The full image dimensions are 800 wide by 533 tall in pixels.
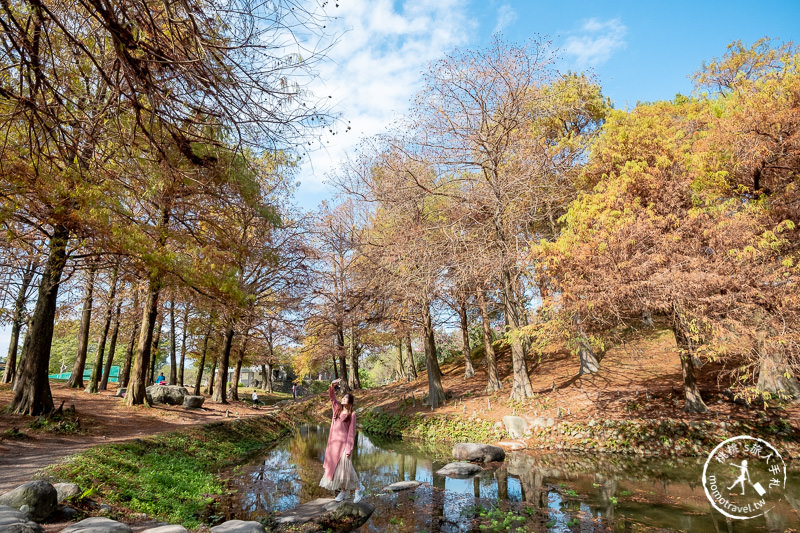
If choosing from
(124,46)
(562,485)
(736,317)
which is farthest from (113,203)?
(736,317)

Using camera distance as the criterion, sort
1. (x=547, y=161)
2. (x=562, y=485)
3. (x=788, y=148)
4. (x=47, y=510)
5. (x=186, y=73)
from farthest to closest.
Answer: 1. (x=547, y=161)
2. (x=788, y=148)
3. (x=562, y=485)
4. (x=47, y=510)
5. (x=186, y=73)

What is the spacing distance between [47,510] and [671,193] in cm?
1443

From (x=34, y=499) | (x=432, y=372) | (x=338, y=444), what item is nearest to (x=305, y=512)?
(x=338, y=444)

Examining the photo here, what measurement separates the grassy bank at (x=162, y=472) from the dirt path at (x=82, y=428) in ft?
2.21

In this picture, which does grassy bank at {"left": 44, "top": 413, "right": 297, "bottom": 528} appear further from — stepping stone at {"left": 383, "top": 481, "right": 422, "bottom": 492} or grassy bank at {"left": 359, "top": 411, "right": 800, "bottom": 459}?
grassy bank at {"left": 359, "top": 411, "right": 800, "bottom": 459}

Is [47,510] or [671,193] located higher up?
[671,193]

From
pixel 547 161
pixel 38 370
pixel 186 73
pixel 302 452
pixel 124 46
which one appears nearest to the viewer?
pixel 124 46

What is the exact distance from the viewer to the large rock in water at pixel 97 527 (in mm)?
4481

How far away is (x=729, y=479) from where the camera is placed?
877cm

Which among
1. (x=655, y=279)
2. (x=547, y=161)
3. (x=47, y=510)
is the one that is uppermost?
(x=547, y=161)

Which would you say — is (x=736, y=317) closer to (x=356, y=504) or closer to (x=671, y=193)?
(x=671, y=193)

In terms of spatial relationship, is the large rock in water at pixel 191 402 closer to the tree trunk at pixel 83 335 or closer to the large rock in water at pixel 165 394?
the large rock in water at pixel 165 394

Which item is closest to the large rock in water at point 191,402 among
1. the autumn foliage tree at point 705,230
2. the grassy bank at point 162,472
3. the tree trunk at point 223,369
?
the tree trunk at point 223,369

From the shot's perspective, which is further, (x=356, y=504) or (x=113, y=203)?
(x=113, y=203)
